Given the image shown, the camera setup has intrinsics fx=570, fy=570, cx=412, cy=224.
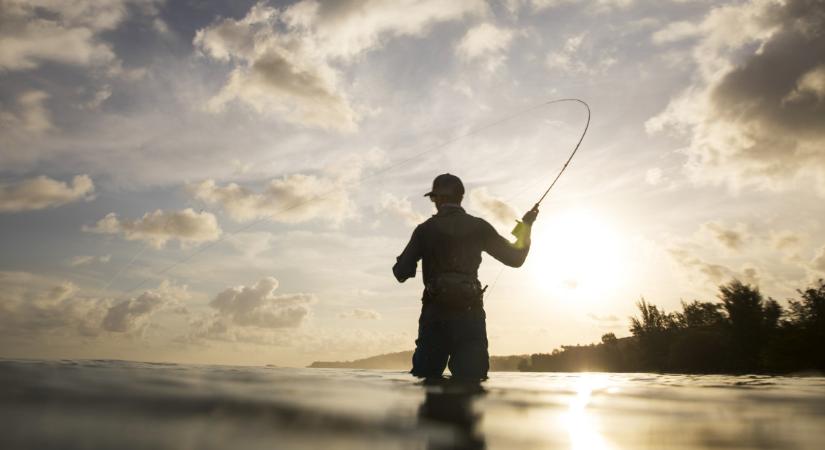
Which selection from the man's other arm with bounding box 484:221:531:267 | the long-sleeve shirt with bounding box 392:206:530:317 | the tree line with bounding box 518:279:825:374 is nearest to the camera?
the long-sleeve shirt with bounding box 392:206:530:317

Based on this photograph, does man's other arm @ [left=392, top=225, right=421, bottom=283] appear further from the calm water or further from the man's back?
the calm water

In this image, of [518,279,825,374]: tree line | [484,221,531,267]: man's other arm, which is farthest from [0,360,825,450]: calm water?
[518,279,825,374]: tree line

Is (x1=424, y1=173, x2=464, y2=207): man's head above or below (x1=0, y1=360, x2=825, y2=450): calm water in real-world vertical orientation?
above

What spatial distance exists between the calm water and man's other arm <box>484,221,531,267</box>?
3112mm

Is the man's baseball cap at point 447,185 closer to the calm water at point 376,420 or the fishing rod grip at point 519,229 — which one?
the fishing rod grip at point 519,229

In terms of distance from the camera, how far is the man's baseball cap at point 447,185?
7328mm

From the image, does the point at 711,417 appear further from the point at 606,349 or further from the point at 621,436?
the point at 606,349

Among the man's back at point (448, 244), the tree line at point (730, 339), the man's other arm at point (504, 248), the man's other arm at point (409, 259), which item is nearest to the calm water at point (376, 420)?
the man's back at point (448, 244)

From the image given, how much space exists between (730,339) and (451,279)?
33905 millimetres

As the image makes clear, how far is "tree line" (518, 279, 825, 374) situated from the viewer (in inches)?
→ 1087

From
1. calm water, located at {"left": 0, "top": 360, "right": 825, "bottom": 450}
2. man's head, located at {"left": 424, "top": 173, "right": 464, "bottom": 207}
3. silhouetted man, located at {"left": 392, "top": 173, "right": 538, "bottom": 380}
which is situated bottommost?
calm water, located at {"left": 0, "top": 360, "right": 825, "bottom": 450}

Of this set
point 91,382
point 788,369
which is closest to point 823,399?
point 91,382

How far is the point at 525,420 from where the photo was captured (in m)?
3.02

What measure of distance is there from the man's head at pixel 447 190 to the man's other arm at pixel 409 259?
464 millimetres
